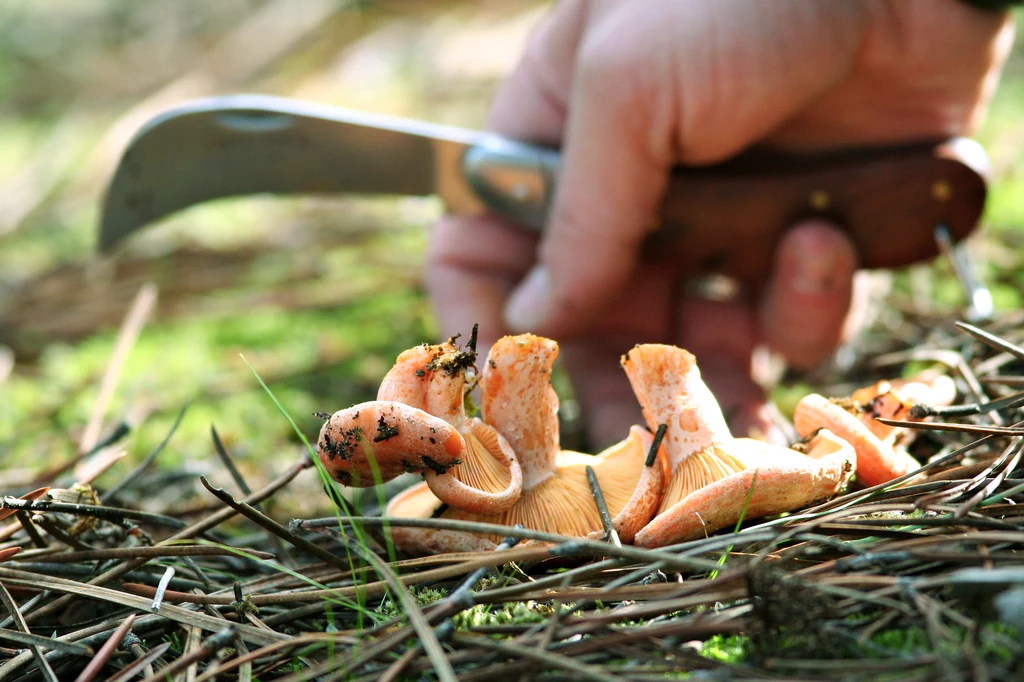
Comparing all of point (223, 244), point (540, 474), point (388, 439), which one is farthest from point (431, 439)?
point (223, 244)

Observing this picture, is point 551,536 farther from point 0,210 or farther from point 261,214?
point 0,210

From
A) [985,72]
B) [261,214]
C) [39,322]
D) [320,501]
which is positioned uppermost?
[985,72]

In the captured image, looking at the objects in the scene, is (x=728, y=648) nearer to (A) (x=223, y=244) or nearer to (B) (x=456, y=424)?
(B) (x=456, y=424)

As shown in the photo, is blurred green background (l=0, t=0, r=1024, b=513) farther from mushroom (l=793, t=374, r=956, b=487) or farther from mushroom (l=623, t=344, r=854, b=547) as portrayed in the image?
mushroom (l=793, t=374, r=956, b=487)

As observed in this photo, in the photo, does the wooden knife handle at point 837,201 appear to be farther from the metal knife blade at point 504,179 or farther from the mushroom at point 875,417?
the mushroom at point 875,417

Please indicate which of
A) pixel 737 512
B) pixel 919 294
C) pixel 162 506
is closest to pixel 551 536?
pixel 737 512

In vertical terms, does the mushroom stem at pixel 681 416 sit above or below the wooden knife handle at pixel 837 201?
below

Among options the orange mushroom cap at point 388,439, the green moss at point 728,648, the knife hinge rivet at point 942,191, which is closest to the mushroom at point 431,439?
the orange mushroom cap at point 388,439

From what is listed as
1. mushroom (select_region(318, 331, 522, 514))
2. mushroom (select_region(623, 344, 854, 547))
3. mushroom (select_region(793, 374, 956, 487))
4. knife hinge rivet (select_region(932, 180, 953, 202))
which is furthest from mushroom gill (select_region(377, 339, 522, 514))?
knife hinge rivet (select_region(932, 180, 953, 202))
